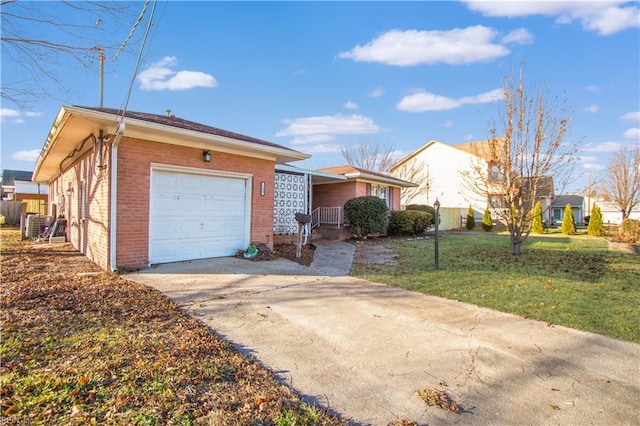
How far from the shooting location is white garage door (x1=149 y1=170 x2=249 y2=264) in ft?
24.0

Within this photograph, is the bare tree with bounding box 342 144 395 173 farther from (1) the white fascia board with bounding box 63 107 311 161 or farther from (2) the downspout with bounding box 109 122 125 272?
(2) the downspout with bounding box 109 122 125 272

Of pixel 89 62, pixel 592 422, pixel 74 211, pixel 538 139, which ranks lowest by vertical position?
pixel 592 422

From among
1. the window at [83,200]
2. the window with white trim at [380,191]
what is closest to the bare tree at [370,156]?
the window with white trim at [380,191]

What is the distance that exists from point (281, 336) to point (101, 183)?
585cm

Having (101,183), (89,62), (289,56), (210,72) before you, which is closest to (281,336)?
(101,183)

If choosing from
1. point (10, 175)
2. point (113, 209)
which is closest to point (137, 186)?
point (113, 209)

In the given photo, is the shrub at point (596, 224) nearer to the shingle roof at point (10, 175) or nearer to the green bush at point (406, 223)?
the green bush at point (406, 223)

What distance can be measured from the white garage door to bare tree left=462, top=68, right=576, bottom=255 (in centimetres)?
734

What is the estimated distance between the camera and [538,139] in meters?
9.13

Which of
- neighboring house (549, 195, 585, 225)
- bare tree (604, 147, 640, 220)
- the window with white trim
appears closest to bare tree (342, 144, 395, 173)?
the window with white trim

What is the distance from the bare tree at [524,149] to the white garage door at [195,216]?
734 cm

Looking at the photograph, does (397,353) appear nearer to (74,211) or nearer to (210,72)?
(210,72)

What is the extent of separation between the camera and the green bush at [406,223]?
1662cm

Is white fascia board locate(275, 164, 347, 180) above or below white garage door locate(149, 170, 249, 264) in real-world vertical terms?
above
